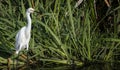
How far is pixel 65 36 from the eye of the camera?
8094mm

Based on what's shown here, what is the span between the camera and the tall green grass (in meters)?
7.72

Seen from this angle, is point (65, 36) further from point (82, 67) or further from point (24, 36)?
point (24, 36)

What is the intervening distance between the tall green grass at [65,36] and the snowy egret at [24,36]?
0.13m

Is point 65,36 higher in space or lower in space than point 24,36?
lower

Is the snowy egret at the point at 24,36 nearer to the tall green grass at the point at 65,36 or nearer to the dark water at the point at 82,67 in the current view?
the tall green grass at the point at 65,36

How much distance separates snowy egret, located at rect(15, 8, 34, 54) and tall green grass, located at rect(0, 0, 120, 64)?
0.42ft

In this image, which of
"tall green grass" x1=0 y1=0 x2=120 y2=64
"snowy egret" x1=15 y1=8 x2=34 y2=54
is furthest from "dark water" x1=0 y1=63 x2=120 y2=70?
"snowy egret" x1=15 y1=8 x2=34 y2=54

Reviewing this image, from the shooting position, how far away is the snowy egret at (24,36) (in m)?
8.18

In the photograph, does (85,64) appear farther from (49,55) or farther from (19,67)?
(19,67)

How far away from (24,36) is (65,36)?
3.27 feet

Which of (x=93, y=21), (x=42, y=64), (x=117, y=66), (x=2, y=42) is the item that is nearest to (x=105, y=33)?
(x=93, y=21)

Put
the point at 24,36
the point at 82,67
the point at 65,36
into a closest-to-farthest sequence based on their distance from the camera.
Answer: the point at 82,67 < the point at 65,36 < the point at 24,36

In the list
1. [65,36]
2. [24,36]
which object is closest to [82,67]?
[65,36]

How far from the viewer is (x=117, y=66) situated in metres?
7.73
